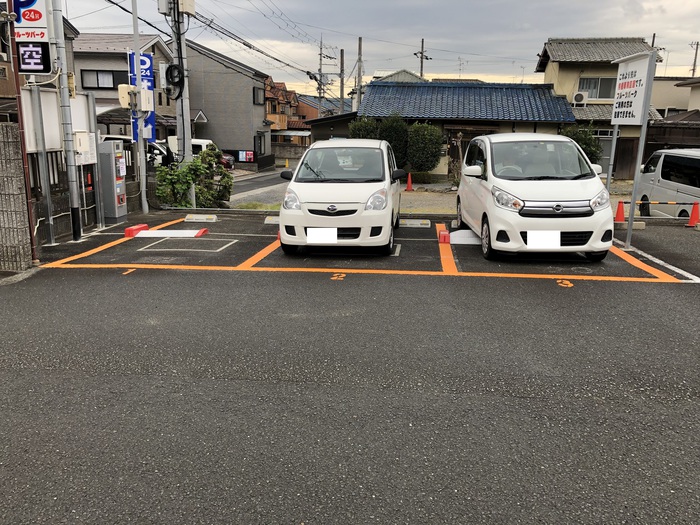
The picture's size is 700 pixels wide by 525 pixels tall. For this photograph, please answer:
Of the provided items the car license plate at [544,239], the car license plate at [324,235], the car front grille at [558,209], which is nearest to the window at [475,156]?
the car front grille at [558,209]

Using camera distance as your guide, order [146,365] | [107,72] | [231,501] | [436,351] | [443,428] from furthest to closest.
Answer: [107,72] < [436,351] < [146,365] < [443,428] < [231,501]

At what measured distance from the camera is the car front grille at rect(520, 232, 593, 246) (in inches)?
270

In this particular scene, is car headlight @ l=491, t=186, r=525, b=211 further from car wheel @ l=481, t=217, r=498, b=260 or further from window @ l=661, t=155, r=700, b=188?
window @ l=661, t=155, r=700, b=188

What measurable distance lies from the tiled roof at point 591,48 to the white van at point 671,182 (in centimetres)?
1458

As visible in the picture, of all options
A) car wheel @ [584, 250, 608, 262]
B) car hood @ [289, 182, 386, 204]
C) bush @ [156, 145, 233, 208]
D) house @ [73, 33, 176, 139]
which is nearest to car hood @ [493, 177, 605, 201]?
car wheel @ [584, 250, 608, 262]

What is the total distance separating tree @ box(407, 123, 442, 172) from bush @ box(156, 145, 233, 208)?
11.0 metres

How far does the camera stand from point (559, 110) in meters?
24.0

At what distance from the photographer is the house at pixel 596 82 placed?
25.6 metres

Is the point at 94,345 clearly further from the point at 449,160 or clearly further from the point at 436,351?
the point at 449,160

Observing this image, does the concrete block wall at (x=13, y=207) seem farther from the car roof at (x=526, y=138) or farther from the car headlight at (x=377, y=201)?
the car roof at (x=526, y=138)

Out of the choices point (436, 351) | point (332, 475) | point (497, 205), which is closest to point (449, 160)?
point (497, 205)

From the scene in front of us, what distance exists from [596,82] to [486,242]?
22.7 metres

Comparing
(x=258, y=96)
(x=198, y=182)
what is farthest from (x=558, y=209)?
(x=258, y=96)

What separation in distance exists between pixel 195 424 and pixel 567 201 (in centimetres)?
536
